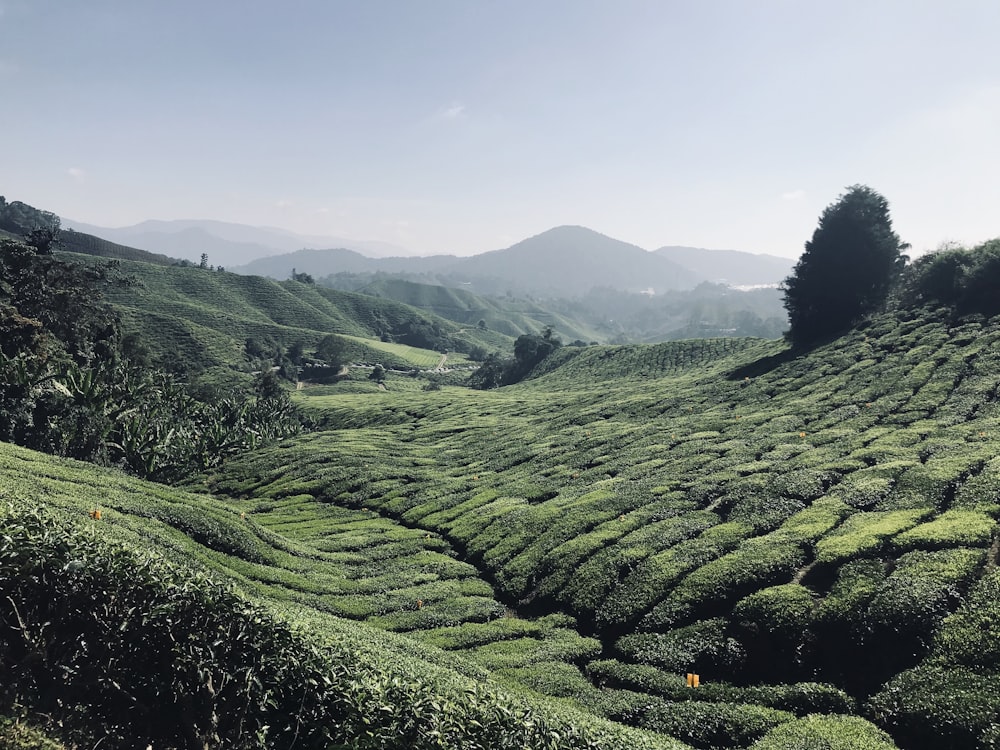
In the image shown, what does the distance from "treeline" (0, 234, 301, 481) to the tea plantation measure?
1410 centimetres

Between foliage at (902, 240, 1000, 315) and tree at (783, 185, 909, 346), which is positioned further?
tree at (783, 185, 909, 346)

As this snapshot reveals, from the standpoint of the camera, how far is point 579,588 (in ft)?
80.5

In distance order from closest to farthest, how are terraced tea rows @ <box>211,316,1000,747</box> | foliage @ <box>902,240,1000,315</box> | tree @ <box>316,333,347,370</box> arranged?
terraced tea rows @ <box>211,316,1000,747</box> → foliage @ <box>902,240,1000,315</box> → tree @ <box>316,333,347,370</box>

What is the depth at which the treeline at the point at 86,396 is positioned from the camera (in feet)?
154

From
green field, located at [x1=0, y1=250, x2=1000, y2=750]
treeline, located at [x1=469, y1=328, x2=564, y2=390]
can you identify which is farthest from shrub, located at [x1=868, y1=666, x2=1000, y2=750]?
treeline, located at [x1=469, y1=328, x2=564, y2=390]

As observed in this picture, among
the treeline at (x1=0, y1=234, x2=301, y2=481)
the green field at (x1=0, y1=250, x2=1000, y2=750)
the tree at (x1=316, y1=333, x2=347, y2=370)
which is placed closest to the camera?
the green field at (x1=0, y1=250, x2=1000, y2=750)

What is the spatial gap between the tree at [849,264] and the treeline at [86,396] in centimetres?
7368

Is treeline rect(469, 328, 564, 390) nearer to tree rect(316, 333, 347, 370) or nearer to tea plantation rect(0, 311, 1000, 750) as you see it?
tree rect(316, 333, 347, 370)

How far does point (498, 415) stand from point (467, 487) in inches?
1279

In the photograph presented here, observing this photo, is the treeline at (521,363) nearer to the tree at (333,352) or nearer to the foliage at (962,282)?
the tree at (333,352)

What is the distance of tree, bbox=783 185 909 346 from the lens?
212 ft

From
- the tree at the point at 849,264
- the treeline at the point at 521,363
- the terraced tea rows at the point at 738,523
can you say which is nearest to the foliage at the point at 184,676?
the terraced tea rows at the point at 738,523

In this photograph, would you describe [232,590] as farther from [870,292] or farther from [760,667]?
[870,292]

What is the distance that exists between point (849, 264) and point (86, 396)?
8461 cm
